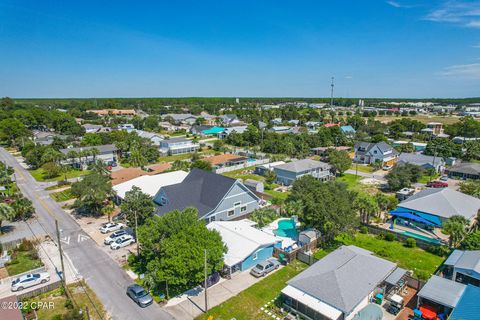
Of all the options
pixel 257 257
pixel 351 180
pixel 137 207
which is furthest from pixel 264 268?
pixel 351 180

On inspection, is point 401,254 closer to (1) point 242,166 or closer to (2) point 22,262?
(2) point 22,262

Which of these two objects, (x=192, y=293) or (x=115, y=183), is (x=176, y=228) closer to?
(x=192, y=293)

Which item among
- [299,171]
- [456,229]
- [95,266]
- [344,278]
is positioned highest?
[456,229]

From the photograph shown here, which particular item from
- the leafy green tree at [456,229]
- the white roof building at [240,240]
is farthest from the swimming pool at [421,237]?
the white roof building at [240,240]

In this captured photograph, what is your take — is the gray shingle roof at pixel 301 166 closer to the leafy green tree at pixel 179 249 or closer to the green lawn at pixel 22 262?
the leafy green tree at pixel 179 249

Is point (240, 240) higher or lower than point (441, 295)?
higher

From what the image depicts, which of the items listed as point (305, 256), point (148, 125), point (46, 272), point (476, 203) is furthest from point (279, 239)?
point (148, 125)
